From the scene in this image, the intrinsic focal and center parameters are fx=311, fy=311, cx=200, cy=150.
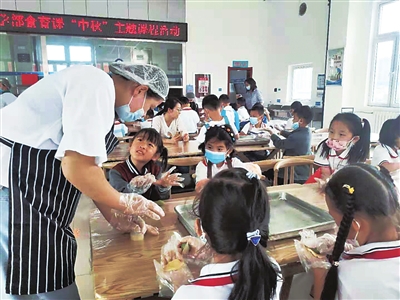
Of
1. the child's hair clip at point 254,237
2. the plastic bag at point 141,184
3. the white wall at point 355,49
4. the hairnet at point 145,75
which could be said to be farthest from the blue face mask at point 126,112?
the white wall at point 355,49

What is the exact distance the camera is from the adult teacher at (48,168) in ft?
2.82

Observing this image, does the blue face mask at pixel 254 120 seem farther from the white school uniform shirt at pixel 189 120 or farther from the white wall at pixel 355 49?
the white wall at pixel 355 49

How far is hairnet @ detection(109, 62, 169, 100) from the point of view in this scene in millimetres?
1087

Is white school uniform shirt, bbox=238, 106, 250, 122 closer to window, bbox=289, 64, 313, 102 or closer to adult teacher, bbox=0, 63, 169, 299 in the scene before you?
window, bbox=289, 64, 313, 102

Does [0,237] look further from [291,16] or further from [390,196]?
[291,16]

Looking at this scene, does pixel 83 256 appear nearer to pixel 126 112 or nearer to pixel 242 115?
pixel 126 112

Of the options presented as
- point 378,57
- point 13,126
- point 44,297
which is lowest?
point 44,297

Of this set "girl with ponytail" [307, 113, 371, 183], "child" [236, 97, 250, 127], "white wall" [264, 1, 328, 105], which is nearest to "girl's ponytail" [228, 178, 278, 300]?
"girl with ponytail" [307, 113, 371, 183]

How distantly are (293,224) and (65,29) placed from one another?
5387 mm

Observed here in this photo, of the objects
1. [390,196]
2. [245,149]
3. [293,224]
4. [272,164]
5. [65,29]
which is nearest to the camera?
[390,196]

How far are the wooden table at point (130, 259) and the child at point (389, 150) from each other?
40.4 inches

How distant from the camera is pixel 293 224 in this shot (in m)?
1.16

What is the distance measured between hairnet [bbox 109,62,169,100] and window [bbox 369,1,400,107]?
16.2ft

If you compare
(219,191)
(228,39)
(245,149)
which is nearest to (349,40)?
(228,39)
